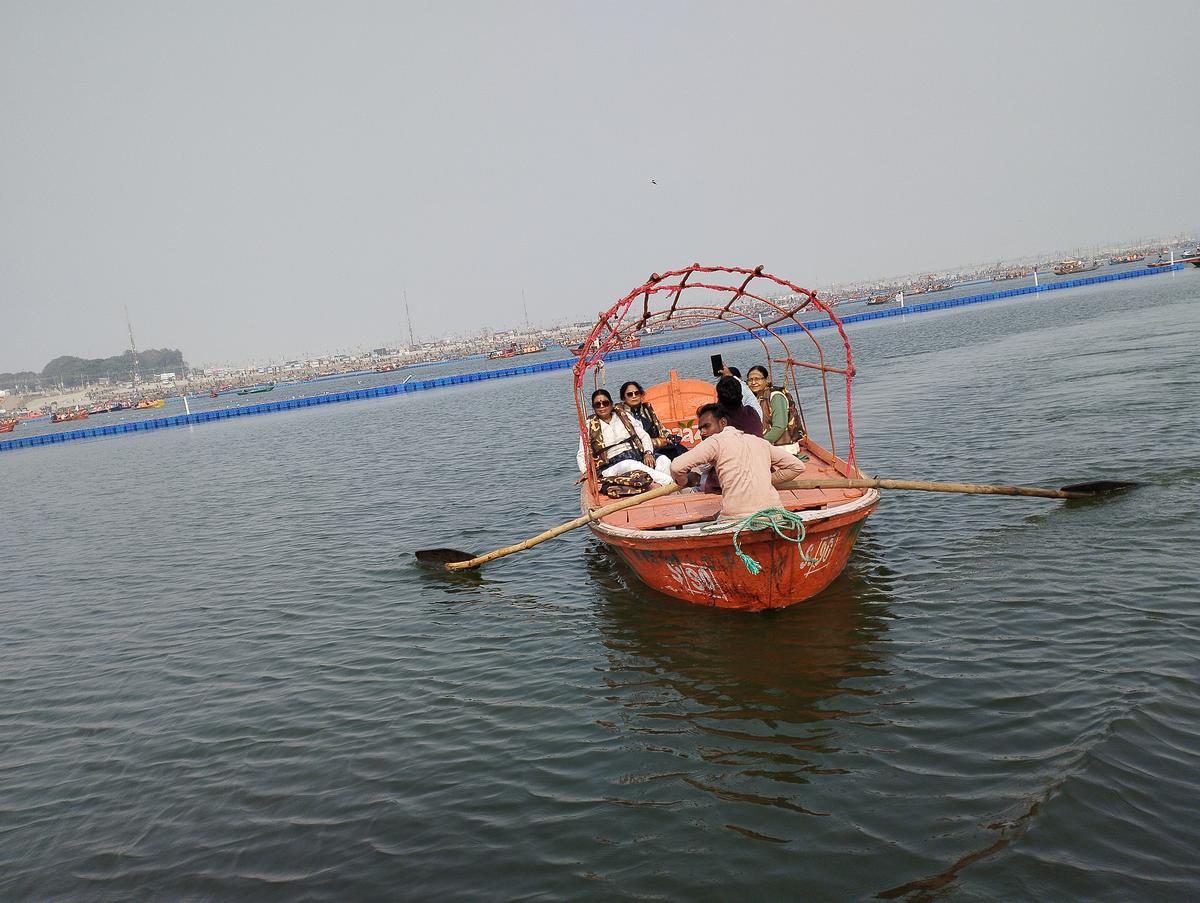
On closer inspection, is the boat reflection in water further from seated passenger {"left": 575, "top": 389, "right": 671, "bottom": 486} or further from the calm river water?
seated passenger {"left": 575, "top": 389, "right": 671, "bottom": 486}

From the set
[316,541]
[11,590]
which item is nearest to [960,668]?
[316,541]

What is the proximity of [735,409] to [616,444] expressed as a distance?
273 centimetres

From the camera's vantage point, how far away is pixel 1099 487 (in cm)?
1073

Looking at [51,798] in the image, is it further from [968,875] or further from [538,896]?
[968,875]

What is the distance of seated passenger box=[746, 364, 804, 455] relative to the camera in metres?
11.1

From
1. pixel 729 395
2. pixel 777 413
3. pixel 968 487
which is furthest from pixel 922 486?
pixel 729 395

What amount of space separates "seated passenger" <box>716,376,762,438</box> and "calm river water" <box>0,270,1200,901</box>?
2067mm

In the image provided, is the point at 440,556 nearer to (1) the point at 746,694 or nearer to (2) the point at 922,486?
(1) the point at 746,694

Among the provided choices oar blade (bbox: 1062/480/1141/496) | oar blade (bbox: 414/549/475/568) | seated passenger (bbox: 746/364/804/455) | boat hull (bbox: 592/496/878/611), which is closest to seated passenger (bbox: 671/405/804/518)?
boat hull (bbox: 592/496/878/611)

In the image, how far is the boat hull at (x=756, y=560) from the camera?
773cm

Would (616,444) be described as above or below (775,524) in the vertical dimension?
above

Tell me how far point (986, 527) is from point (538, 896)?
800 centimetres

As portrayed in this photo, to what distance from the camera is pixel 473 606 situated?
1014cm

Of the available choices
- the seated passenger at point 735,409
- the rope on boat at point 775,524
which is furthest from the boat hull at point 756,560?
the seated passenger at point 735,409
